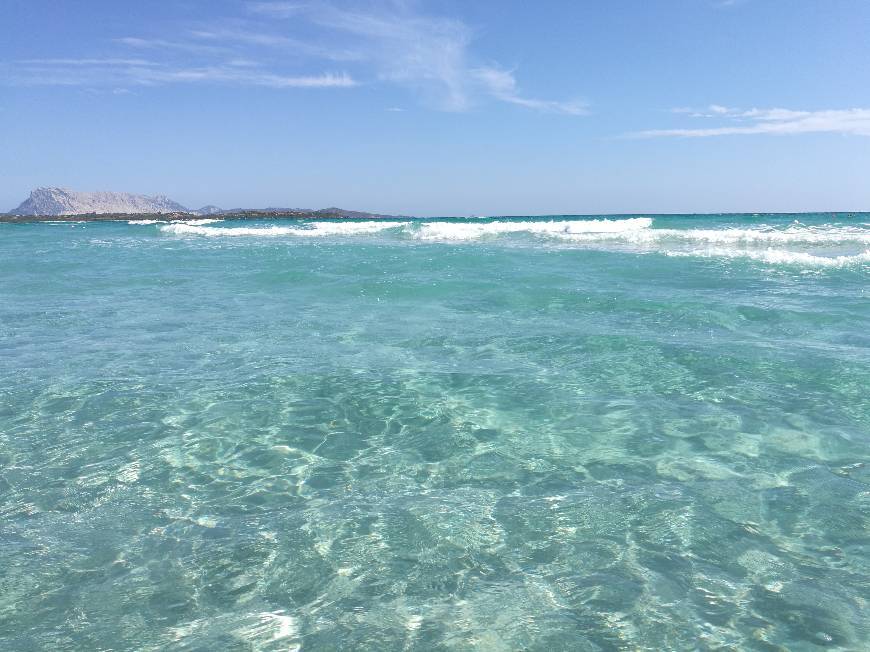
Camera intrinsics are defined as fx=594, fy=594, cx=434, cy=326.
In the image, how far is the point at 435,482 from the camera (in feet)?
15.3

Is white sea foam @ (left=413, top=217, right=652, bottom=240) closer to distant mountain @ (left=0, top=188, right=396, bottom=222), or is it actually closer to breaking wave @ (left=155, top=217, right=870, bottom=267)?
breaking wave @ (left=155, top=217, right=870, bottom=267)

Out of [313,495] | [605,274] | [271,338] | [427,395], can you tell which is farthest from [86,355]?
[605,274]

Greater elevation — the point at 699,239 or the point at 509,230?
the point at 509,230

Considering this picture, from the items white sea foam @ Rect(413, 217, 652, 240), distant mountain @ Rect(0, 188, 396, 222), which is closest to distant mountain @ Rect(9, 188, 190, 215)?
distant mountain @ Rect(0, 188, 396, 222)

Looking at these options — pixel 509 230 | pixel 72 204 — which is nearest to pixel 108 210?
pixel 72 204

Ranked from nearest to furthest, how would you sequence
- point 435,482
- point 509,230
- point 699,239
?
point 435,482, point 699,239, point 509,230

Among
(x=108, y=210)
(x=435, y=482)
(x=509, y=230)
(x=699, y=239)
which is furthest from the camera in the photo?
(x=108, y=210)

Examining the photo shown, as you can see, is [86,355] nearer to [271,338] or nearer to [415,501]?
[271,338]

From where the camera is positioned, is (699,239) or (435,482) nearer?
(435,482)

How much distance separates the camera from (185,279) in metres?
17.2

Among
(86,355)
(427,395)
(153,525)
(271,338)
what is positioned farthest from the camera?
(271,338)

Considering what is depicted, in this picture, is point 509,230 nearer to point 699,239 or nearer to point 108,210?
point 699,239

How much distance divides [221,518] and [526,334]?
646 centimetres

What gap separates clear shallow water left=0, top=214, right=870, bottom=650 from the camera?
3.15m
